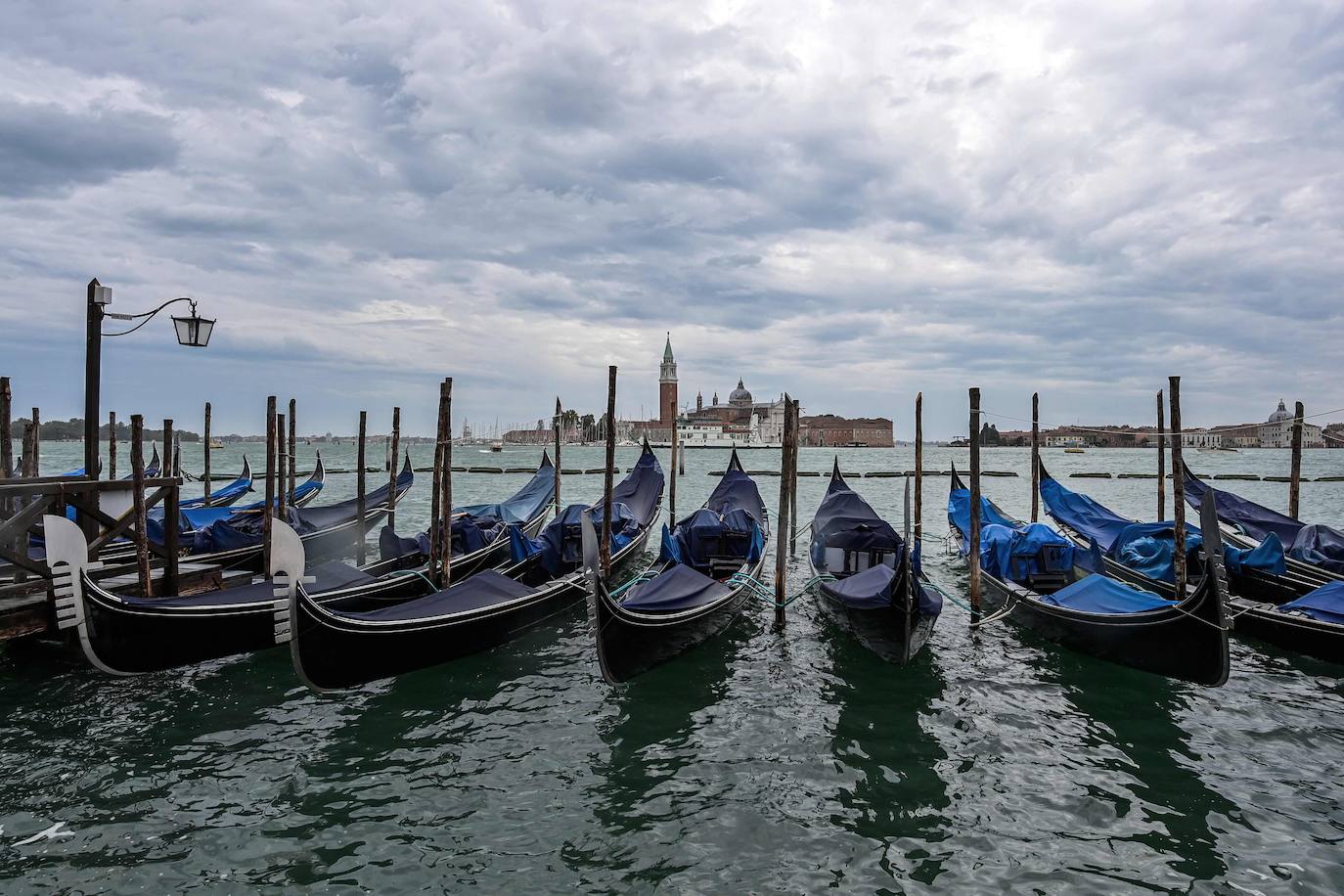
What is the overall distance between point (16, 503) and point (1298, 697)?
587 inches

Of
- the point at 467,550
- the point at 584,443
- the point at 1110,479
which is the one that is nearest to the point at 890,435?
the point at 584,443

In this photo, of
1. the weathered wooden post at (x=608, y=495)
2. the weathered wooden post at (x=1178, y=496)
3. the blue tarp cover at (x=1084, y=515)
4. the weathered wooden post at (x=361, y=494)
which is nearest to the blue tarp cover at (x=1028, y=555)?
the weathered wooden post at (x=1178, y=496)

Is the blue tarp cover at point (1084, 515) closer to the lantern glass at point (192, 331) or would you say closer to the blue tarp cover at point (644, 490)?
the blue tarp cover at point (644, 490)

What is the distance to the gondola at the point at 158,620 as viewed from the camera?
5.48 meters

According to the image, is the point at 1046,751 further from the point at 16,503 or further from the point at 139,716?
the point at 16,503

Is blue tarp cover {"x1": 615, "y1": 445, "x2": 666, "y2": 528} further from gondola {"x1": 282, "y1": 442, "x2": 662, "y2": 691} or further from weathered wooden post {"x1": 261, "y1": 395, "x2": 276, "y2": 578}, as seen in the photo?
weathered wooden post {"x1": 261, "y1": 395, "x2": 276, "y2": 578}

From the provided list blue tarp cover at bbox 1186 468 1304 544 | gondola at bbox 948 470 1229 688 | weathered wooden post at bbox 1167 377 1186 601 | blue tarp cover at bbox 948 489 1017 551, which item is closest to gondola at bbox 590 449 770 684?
gondola at bbox 948 470 1229 688

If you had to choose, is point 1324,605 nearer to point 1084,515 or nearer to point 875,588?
point 875,588

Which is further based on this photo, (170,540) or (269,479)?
(269,479)

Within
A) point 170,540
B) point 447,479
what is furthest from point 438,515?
point 170,540

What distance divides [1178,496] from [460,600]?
24.2 ft

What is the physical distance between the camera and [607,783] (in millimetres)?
4520

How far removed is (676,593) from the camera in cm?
697

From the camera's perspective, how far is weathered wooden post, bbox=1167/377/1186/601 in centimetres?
744
